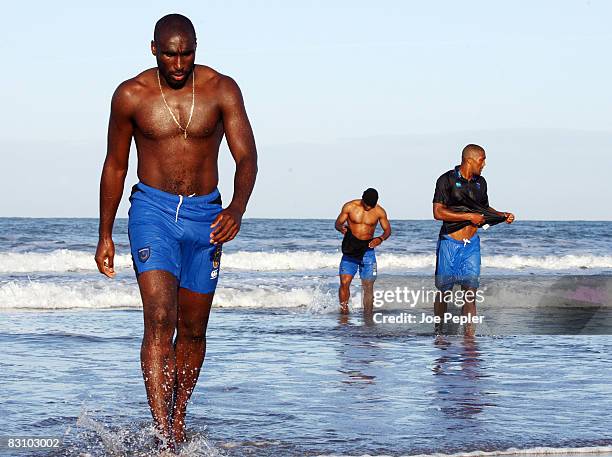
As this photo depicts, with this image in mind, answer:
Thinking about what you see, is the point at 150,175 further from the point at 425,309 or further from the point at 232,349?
the point at 425,309

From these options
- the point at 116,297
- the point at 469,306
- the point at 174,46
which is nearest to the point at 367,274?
the point at 469,306

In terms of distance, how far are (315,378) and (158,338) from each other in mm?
3259

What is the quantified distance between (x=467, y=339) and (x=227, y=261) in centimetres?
2012

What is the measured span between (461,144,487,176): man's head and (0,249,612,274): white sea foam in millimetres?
18573

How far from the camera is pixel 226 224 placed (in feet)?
15.3

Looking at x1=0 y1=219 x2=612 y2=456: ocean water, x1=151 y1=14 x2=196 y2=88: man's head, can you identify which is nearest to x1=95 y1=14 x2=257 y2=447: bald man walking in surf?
x1=151 y1=14 x2=196 y2=88: man's head

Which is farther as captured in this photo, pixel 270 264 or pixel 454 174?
pixel 270 264

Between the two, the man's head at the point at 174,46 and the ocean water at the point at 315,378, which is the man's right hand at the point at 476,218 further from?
the man's head at the point at 174,46

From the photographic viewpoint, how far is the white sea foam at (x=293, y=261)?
28359 millimetres

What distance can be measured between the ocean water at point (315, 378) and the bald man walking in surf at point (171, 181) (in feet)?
2.35

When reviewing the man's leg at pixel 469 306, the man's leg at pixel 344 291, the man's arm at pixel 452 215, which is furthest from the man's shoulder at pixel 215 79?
the man's leg at pixel 344 291

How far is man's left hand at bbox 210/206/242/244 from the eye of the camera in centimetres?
466

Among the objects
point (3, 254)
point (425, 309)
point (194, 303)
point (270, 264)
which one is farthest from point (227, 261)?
point (194, 303)

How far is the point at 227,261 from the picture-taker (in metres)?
30.3
